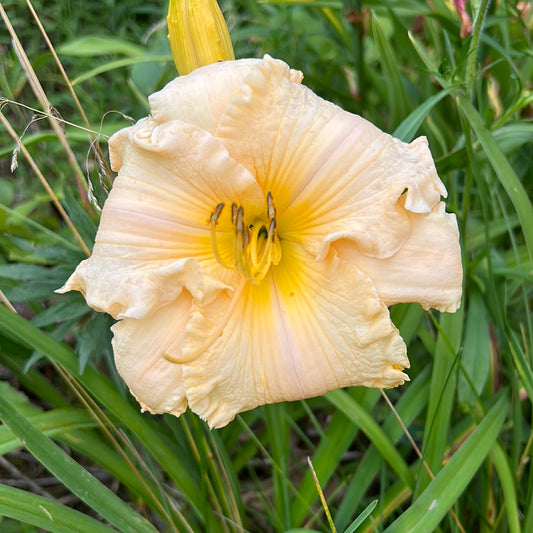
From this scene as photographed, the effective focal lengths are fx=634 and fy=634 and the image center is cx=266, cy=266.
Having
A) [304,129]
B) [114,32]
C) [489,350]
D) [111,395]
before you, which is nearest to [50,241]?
[111,395]

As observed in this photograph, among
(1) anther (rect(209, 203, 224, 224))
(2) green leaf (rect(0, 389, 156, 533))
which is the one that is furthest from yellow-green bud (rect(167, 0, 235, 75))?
(2) green leaf (rect(0, 389, 156, 533))

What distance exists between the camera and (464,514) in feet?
3.55

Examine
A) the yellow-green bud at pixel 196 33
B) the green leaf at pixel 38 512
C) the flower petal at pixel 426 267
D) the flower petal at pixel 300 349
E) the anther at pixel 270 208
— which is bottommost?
the green leaf at pixel 38 512

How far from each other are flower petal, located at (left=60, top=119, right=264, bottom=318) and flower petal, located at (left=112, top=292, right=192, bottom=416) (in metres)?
0.03

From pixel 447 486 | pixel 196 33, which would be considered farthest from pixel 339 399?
pixel 196 33

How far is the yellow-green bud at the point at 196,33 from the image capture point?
2.68ft

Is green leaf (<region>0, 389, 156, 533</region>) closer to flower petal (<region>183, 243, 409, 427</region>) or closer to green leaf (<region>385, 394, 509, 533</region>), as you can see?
flower petal (<region>183, 243, 409, 427</region>)

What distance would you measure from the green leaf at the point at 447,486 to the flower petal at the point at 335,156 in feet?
1.06

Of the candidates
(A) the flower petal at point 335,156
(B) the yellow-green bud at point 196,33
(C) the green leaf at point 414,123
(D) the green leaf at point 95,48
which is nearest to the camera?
(A) the flower petal at point 335,156

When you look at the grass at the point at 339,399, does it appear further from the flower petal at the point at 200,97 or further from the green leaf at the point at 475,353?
the flower petal at the point at 200,97

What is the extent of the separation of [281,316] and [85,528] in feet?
1.19

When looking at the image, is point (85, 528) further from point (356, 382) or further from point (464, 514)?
point (464, 514)

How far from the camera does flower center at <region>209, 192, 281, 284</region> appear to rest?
74 cm

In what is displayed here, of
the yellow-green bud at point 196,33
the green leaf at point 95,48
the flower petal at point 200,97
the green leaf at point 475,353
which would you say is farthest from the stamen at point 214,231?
the green leaf at point 95,48
